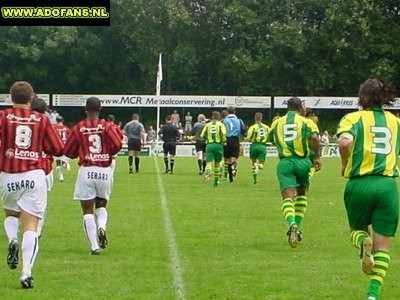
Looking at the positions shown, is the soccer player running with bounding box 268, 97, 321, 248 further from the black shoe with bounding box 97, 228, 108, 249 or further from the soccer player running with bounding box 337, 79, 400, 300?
the soccer player running with bounding box 337, 79, 400, 300

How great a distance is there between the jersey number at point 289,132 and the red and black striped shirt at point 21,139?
4048mm

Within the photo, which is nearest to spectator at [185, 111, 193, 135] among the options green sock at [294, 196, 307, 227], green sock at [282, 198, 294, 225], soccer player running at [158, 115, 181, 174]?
soccer player running at [158, 115, 181, 174]

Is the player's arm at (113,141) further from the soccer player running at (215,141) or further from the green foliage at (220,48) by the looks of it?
the green foliage at (220,48)

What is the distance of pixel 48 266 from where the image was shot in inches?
423

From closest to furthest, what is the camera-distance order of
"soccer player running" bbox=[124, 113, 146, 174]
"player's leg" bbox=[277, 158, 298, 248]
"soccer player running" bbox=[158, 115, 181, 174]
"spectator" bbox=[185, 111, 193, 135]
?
"player's leg" bbox=[277, 158, 298, 248], "soccer player running" bbox=[124, 113, 146, 174], "soccer player running" bbox=[158, 115, 181, 174], "spectator" bbox=[185, 111, 193, 135]

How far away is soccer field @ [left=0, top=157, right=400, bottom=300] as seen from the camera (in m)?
9.24

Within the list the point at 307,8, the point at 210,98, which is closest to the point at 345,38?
the point at 307,8

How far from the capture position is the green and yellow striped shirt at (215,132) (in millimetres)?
24531

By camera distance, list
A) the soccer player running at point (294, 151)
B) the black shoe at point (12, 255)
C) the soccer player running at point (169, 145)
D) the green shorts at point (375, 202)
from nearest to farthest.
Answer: the green shorts at point (375, 202) → the black shoe at point (12, 255) → the soccer player running at point (294, 151) → the soccer player running at point (169, 145)

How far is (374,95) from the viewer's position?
8.27m

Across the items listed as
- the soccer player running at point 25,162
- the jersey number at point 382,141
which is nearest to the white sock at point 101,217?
the soccer player running at point 25,162

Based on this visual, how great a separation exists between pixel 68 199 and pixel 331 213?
5.77 meters

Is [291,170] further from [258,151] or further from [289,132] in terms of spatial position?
[258,151]

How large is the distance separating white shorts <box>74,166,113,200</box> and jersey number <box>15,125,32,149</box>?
7.58 feet
